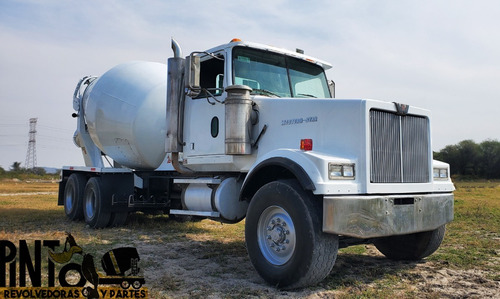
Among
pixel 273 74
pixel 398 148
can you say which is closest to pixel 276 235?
pixel 398 148

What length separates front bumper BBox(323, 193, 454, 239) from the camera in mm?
4648

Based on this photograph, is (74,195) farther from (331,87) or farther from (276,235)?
(276,235)

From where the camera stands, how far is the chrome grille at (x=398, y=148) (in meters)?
5.13

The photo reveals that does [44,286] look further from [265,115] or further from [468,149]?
[468,149]

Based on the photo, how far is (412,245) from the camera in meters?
6.35

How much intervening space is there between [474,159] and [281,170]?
62431mm

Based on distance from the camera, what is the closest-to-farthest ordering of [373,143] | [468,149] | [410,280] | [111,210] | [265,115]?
[373,143], [410,280], [265,115], [111,210], [468,149]

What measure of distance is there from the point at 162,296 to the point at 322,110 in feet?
9.15

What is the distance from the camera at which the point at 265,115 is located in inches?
239

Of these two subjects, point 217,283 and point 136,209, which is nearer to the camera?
point 217,283

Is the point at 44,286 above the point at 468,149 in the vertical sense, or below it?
below

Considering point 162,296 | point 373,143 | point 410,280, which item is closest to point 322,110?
point 373,143

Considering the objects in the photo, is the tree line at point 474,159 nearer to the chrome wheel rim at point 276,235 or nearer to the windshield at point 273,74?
the windshield at point 273,74

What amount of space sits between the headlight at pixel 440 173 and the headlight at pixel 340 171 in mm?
1576
